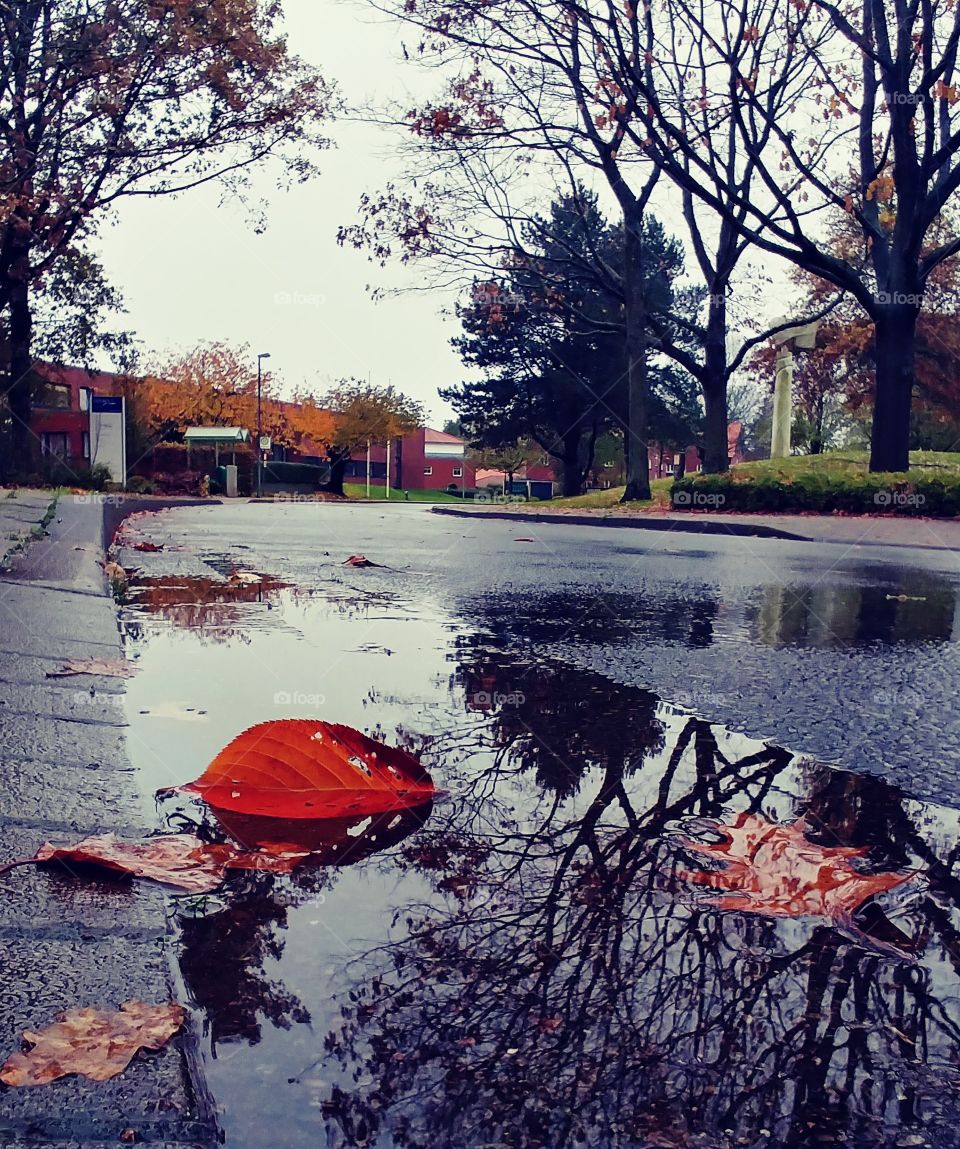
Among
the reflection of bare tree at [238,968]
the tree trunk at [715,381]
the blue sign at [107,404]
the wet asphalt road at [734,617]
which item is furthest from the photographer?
the blue sign at [107,404]

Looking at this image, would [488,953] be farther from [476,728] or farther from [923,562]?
[923,562]

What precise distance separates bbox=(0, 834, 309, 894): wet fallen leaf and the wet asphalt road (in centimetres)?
159

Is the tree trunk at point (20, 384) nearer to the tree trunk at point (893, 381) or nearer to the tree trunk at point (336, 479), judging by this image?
the tree trunk at point (893, 381)

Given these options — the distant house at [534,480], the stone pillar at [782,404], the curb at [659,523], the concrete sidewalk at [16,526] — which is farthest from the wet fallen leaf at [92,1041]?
the distant house at [534,480]

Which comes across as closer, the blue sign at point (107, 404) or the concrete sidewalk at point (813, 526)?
the concrete sidewalk at point (813, 526)

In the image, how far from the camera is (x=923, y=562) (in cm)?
1077

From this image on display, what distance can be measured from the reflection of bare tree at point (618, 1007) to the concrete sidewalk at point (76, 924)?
22 cm

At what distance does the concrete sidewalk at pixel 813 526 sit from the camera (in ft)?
44.6

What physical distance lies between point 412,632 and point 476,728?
2.02 meters

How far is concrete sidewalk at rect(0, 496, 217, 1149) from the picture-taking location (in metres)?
1.23

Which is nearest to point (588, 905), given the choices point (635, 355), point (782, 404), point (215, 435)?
point (635, 355)

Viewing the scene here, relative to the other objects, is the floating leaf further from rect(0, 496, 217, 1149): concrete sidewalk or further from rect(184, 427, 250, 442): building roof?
rect(184, 427, 250, 442): building roof

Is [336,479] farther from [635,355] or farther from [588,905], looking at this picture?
[588,905]

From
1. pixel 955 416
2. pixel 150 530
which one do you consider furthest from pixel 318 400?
pixel 150 530
